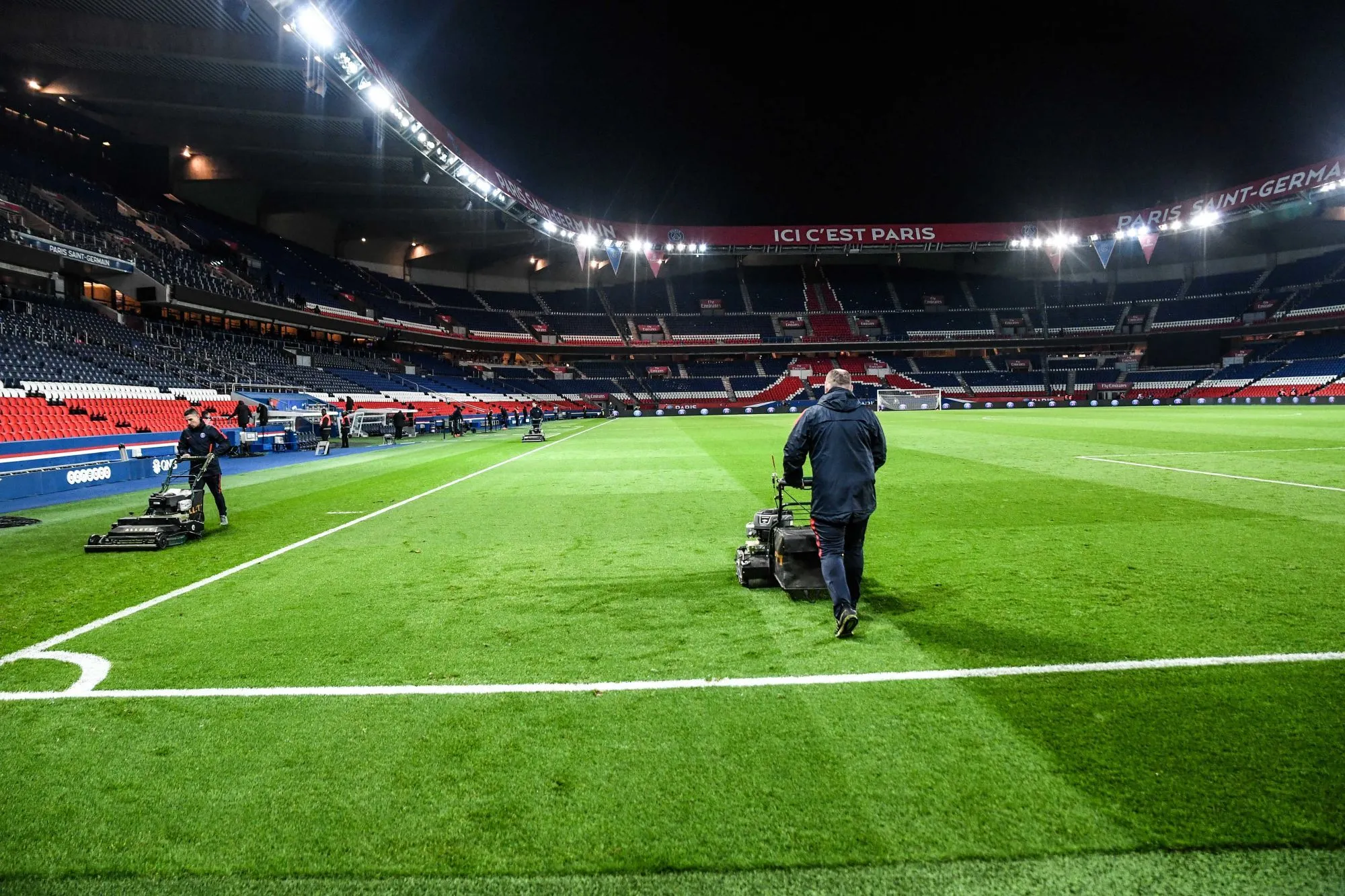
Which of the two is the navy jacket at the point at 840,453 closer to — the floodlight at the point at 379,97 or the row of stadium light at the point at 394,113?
the row of stadium light at the point at 394,113

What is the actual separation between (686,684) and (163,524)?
298 inches

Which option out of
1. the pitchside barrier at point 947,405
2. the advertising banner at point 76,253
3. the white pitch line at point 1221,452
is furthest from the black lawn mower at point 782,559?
the pitchside barrier at point 947,405

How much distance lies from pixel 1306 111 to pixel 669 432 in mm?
49227

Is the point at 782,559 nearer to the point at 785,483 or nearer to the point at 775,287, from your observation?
the point at 785,483

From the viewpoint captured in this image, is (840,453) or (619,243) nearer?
(840,453)

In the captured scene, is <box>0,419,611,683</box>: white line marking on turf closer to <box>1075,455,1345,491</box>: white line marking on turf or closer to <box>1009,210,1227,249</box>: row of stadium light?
<box>1075,455,1345,491</box>: white line marking on turf

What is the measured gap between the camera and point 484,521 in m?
9.12

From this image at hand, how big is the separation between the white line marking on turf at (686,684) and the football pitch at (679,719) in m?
0.03

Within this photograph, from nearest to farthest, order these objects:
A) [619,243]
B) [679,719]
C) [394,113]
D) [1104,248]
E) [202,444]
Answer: [679,719], [202,444], [394,113], [1104,248], [619,243]

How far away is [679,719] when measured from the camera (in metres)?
3.21

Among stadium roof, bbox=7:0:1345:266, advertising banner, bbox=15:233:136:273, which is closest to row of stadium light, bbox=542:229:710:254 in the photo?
stadium roof, bbox=7:0:1345:266

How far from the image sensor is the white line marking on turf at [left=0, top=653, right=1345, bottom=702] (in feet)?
11.8

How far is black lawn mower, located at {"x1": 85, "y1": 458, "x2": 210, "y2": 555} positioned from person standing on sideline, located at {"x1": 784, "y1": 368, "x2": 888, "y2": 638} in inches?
306

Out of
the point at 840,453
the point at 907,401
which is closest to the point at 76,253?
the point at 840,453
